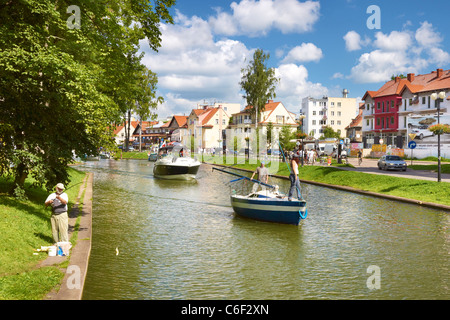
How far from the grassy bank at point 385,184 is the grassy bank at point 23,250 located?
18762 mm

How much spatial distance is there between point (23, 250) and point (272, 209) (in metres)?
9.64

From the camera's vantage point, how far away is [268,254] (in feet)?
41.2

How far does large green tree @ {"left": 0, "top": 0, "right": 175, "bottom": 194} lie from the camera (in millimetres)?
12406

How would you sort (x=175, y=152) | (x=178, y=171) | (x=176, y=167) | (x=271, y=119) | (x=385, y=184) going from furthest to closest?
(x=271, y=119), (x=175, y=152), (x=178, y=171), (x=176, y=167), (x=385, y=184)

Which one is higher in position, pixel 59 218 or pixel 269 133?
pixel 269 133

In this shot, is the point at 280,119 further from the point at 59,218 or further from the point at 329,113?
the point at 59,218

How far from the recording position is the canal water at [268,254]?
9422 mm

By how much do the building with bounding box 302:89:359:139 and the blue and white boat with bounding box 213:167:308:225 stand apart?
125351 mm

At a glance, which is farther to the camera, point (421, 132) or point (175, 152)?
point (421, 132)

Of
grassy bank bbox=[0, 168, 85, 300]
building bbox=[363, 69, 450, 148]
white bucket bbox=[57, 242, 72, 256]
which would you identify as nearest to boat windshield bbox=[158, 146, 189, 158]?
grassy bank bbox=[0, 168, 85, 300]

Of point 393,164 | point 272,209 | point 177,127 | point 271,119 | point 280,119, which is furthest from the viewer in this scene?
point 177,127

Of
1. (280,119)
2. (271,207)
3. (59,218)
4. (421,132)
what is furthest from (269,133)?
(59,218)

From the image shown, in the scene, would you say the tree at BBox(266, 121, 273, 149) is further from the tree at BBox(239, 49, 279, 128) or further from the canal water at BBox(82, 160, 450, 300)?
the canal water at BBox(82, 160, 450, 300)

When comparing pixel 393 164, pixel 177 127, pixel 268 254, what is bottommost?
pixel 268 254
